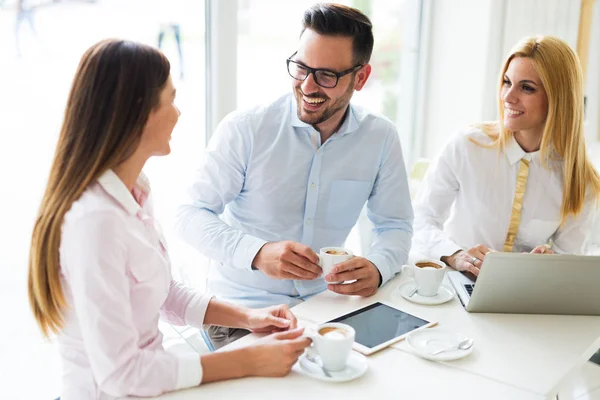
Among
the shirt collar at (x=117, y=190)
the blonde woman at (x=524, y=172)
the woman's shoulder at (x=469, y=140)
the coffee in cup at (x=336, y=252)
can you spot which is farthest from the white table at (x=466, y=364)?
the woman's shoulder at (x=469, y=140)

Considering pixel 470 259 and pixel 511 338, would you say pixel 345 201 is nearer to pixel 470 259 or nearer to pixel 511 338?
pixel 470 259

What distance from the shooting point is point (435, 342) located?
137 centimetres

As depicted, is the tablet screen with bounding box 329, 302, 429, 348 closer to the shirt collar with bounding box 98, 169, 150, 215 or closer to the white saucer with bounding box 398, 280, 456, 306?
the white saucer with bounding box 398, 280, 456, 306

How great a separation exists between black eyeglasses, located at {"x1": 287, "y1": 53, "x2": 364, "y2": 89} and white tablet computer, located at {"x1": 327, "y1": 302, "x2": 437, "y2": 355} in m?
0.72

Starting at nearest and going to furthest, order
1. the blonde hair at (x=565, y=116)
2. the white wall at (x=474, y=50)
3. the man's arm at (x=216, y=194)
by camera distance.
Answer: the man's arm at (x=216, y=194) < the blonde hair at (x=565, y=116) < the white wall at (x=474, y=50)

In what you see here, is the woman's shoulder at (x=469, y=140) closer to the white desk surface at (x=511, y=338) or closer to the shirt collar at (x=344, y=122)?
the shirt collar at (x=344, y=122)

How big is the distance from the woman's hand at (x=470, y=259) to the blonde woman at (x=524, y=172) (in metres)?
0.09

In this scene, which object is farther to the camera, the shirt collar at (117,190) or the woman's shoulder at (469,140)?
the woman's shoulder at (469,140)

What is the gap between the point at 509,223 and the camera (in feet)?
7.30

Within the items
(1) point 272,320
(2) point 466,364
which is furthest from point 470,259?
(1) point 272,320

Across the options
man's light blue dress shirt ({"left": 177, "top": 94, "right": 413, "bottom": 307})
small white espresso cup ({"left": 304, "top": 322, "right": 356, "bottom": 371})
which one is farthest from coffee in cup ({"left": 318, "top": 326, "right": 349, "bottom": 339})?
man's light blue dress shirt ({"left": 177, "top": 94, "right": 413, "bottom": 307})

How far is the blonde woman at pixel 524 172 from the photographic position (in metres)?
2.13

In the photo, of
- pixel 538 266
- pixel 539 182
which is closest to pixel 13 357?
pixel 538 266

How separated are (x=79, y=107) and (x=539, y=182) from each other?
5.32ft
